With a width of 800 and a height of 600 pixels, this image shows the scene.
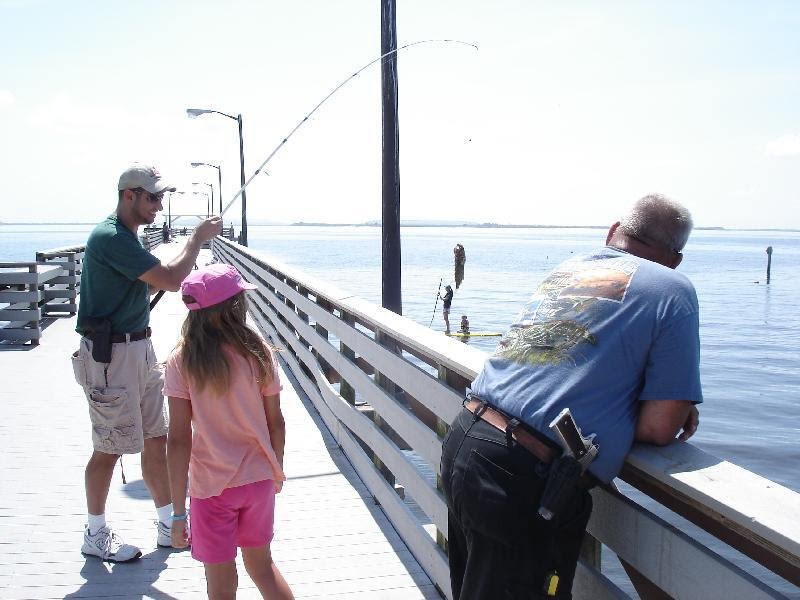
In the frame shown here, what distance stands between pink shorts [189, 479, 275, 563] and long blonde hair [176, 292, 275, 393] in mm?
416

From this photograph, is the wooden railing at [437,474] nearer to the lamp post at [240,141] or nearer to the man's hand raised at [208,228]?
the man's hand raised at [208,228]

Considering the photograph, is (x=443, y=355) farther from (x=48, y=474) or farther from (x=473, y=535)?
(x=48, y=474)

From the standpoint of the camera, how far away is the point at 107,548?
13.8 ft

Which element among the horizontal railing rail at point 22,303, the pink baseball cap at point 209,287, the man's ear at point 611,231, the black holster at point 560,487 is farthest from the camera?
the horizontal railing rail at point 22,303

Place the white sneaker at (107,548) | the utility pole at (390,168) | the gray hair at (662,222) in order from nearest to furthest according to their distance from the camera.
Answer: the gray hair at (662,222), the white sneaker at (107,548), the utility pole at (390,168)

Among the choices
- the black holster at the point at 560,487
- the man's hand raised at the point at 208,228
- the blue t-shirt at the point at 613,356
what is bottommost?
the black holster at the point at 560,487

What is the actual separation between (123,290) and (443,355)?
5.73 feet

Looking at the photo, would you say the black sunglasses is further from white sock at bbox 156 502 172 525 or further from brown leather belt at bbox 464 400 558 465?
brown leather belt at bbox 464 400 558 465

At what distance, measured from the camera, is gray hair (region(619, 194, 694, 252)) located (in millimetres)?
2301

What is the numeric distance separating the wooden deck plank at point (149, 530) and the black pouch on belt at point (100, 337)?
109 cm

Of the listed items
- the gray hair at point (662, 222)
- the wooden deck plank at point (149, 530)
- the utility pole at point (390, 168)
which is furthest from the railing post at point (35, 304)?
the gray hair at point (662, 222)

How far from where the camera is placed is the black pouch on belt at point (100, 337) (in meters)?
4.04

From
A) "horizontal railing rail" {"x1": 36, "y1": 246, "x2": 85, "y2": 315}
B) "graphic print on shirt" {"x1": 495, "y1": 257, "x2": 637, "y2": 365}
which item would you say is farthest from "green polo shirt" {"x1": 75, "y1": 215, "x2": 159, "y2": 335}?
"horizontal railing rail" {"x1": 36, "y1": 246, "x2": 85, "y2": 315}

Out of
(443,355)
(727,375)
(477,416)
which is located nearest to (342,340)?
(443,355)
